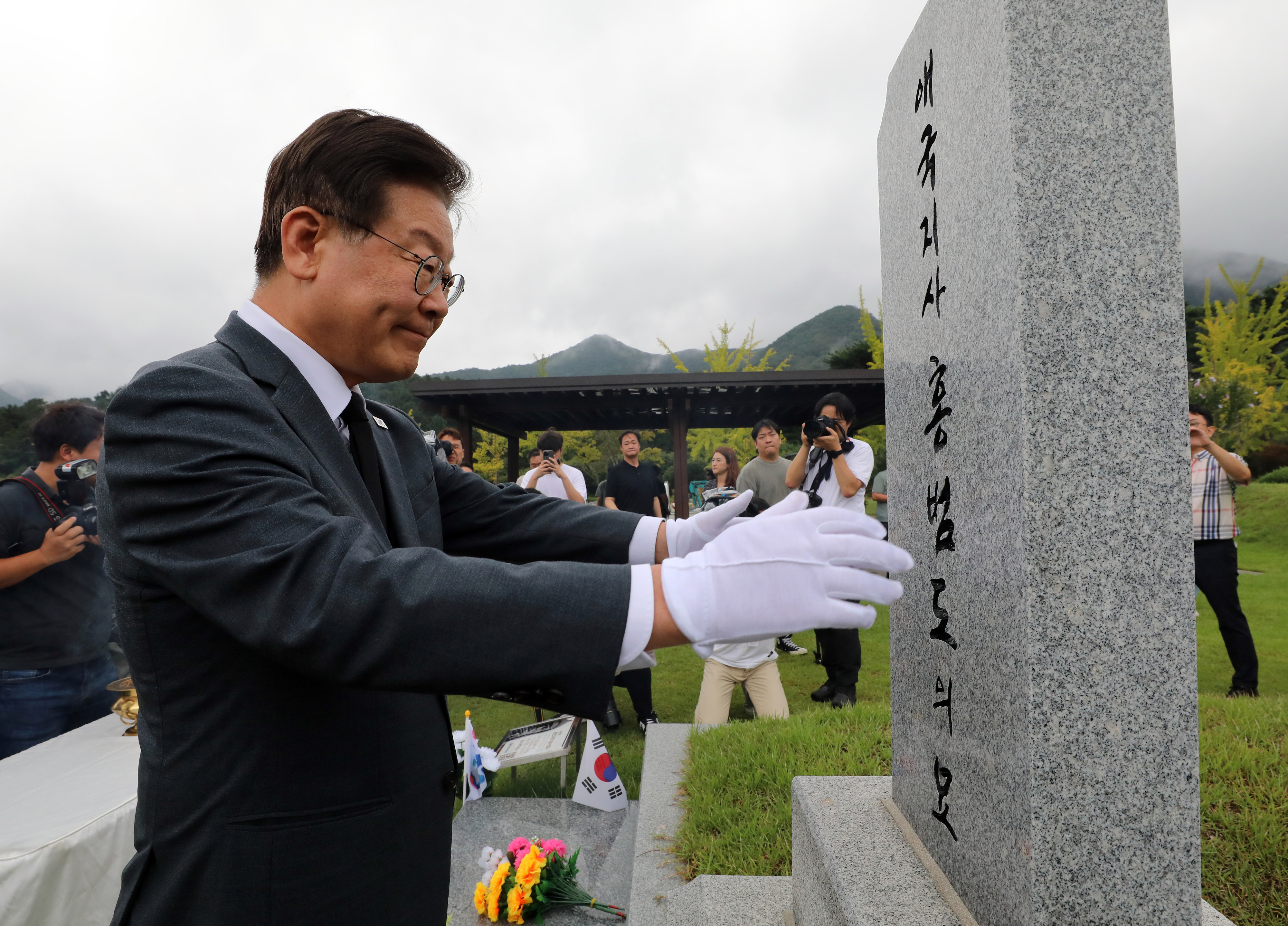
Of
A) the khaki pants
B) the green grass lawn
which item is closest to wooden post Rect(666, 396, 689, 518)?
the green grass lawn

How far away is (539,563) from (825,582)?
34 centimetres

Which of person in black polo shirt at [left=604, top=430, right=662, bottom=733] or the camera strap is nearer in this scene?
the camera strap

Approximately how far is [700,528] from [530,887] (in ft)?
7.11

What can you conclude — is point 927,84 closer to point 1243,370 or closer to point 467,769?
point 467,769

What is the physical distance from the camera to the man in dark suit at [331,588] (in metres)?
0.79

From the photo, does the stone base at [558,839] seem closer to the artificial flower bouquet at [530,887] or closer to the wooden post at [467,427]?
the artificial flower bouquet at [530,887]

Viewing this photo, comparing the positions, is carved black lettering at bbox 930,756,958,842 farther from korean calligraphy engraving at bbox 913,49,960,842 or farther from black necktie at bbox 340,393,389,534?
black necktie at bbox 340,393,389,534

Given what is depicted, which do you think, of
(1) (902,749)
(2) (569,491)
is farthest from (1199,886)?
(2) (569,491)

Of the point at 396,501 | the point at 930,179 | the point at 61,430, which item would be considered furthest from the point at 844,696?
the point at 61,430

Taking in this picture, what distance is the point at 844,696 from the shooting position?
4.93 metres

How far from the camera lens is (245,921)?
106 cm

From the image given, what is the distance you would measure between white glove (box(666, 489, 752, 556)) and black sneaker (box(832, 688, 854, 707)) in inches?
151

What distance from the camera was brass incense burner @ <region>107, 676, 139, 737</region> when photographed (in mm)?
2982

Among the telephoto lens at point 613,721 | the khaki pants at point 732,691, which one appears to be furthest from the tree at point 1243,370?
the telephoto lens at point 613,721
